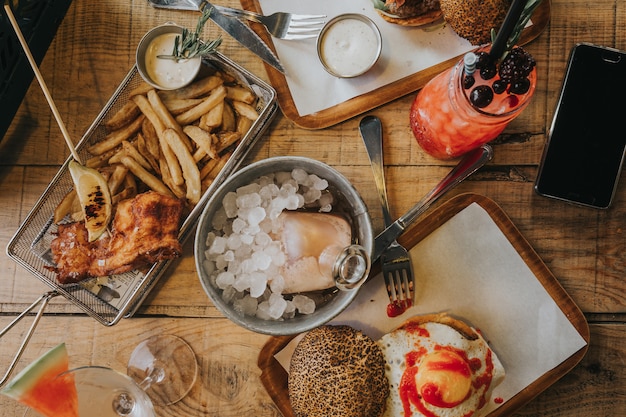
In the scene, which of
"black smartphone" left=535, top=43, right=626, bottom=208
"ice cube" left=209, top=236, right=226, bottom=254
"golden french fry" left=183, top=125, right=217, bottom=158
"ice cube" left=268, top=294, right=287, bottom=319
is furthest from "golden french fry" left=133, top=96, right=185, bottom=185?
"black smartphone" left=535, top=43, right=626, bottom=208

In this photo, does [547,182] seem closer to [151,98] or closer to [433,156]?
[433,156]

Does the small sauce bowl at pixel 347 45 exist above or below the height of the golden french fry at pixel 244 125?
above

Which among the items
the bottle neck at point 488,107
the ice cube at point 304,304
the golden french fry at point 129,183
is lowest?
the ice cube at point 304,304

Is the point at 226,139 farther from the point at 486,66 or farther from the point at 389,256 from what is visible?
the point at 486,66

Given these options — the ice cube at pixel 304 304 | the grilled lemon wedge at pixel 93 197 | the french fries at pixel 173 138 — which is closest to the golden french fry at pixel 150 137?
the french fries at pixel 173 138

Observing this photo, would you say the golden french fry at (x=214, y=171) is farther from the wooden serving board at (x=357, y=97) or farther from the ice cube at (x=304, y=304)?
the ice cube at (x=304, y=304)

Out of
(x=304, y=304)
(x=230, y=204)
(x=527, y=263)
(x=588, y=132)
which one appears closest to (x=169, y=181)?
(x=230, y=204)

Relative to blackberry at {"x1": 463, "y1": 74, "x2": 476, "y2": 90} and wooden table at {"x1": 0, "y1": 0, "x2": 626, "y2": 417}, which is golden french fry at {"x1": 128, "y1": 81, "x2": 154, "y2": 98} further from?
blackberry at {"x1": 463, "y1": 74, "x2": 476, "y2": 90}
